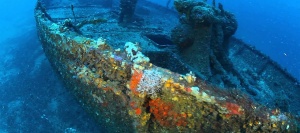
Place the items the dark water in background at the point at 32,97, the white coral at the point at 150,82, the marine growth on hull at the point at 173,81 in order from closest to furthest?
the marine growth on hull at the point at 173,81, the white coral at the point at 150,82, the dark water in background at the point at 32,97

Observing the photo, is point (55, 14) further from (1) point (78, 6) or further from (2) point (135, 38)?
(2) point (135, 38)

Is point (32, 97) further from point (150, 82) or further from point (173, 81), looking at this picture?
point (173, 81)

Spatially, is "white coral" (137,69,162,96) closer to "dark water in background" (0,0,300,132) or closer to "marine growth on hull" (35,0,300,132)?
"marine growth on hull" (35,0,300,132)

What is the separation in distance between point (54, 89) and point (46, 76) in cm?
118

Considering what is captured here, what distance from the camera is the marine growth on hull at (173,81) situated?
9.29ft

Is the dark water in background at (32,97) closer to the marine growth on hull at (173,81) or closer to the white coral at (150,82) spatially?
the marine growth on hull at (173,81)

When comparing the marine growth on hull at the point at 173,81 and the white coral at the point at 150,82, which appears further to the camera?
the white coral at the point at 150,82

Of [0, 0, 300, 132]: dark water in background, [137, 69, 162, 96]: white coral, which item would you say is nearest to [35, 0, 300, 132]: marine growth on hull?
[137, 69, 162, 96]: white coral

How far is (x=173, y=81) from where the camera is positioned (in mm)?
2936

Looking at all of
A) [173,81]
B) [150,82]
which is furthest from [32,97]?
[173,81]

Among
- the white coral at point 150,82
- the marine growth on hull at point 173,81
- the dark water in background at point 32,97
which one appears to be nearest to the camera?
the marine growth on hull at point 173,81

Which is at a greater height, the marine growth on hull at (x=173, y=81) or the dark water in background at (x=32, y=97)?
the marine growth on hull at (x=173, y=81)

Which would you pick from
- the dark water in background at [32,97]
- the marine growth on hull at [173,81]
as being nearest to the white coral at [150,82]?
the marine growth on hull at [173,81]

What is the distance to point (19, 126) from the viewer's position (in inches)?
344
